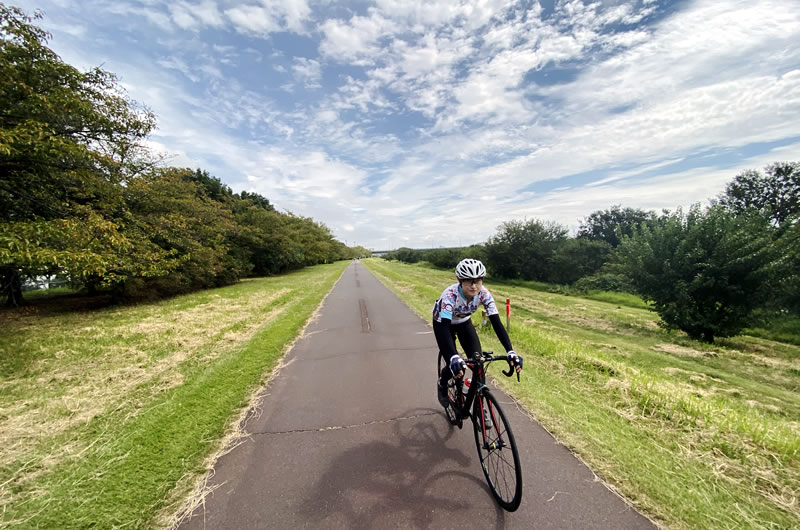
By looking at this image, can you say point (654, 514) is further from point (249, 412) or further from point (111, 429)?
point (111, 429)

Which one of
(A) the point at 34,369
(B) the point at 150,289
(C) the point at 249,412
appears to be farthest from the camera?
(B) the point at 150,289

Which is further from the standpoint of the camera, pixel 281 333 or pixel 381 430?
pixel 281 333

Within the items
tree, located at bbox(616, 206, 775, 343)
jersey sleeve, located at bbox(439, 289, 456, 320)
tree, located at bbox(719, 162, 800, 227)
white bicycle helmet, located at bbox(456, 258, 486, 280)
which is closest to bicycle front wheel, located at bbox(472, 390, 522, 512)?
Answer: jersey sleeve, located at bbox(439, 289, 456, 320)

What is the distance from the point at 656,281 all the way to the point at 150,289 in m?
26.1

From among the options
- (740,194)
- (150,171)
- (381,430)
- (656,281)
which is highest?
(740,194)

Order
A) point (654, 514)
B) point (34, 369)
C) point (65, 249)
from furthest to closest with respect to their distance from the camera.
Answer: point (65, 249) < point (34, 369) < point (654, 514)

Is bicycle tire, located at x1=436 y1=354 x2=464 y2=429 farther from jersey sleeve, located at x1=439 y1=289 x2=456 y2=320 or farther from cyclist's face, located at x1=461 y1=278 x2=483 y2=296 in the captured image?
cyclist's face, located at x1=461 y1=278 x2=483 y2=296

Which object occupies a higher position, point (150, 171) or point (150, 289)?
point (150, 171)

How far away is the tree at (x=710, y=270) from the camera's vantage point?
10539 mm

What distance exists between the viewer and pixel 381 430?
150 inches

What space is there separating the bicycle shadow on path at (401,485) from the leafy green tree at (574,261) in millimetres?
35126

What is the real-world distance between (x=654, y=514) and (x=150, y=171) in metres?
24.4

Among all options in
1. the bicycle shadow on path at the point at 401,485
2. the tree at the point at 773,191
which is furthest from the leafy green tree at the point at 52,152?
the tree at the point at 773,191

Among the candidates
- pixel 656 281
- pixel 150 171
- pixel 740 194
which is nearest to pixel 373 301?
pixel 656 281
